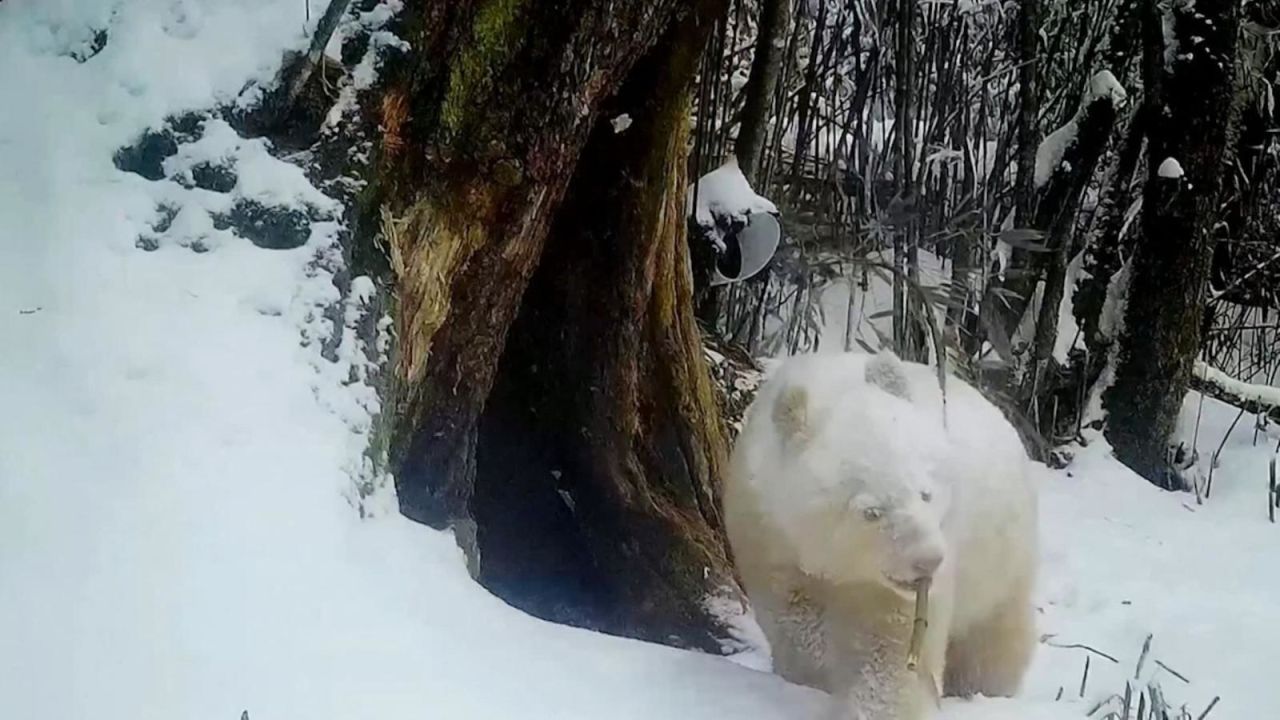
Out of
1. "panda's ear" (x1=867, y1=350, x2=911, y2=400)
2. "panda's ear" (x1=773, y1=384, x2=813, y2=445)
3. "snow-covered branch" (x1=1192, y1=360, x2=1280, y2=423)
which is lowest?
"snow-covered branch" (x1=1192, y1=360, x2=1280, y2=423)

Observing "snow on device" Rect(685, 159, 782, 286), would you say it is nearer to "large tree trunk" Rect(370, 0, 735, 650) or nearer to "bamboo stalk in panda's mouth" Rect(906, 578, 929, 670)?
"large tree trunk" Rect(370, 0, 735, 650)

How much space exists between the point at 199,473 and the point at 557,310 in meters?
1.72

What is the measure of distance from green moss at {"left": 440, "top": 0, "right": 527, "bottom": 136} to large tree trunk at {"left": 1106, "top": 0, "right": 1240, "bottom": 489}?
370 cm

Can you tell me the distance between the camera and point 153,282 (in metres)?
2.19

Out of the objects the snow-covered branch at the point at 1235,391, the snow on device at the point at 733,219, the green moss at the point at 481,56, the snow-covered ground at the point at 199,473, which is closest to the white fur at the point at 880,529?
the snow-covered ground at the point at 199,473

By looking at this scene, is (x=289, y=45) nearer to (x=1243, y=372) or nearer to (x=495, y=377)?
(x=495, y=377)

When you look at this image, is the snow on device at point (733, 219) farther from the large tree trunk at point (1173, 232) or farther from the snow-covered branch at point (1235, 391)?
the snow-covered branch at point (1235, 391)

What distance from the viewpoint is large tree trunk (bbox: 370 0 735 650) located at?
2787mm

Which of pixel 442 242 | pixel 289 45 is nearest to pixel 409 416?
pixel 442 242

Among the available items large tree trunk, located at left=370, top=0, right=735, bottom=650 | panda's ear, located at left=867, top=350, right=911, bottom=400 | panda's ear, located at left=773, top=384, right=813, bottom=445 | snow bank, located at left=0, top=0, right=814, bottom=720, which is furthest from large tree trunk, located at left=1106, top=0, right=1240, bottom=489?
snow bank, located at left=0, top=0, right=814, bottom=720

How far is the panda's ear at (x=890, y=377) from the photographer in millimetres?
2762

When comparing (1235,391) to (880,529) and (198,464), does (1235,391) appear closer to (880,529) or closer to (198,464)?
(880,529)

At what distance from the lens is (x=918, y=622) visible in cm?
245

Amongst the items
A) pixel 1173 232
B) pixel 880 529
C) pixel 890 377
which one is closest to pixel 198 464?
pixel 880 529
